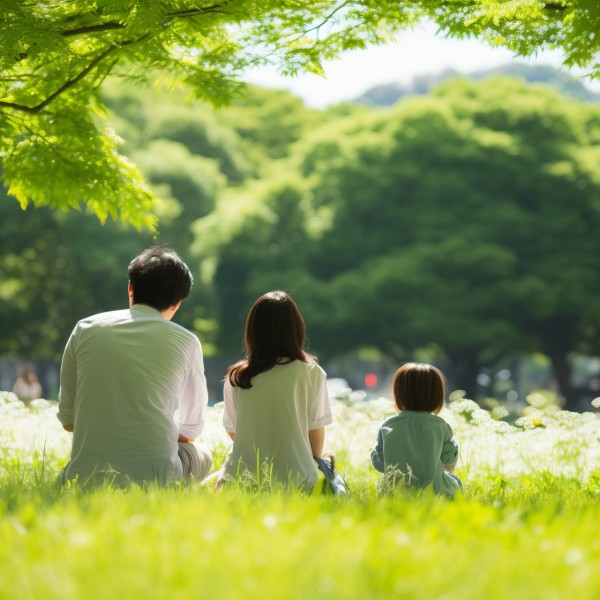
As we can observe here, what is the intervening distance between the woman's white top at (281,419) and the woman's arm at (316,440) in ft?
0.40

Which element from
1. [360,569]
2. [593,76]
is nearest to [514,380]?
[593,76]

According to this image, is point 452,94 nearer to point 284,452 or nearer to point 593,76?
point 593,76

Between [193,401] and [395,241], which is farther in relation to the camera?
[395,241]

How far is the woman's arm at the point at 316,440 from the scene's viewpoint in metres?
5.34

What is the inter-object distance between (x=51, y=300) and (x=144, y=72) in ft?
98.7

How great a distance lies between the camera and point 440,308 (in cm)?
3266

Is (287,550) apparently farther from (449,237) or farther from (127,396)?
(449,237)

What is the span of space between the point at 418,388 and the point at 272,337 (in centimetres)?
99

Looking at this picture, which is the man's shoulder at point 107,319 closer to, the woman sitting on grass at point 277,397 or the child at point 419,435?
the woman sitting on grass at point 277,397

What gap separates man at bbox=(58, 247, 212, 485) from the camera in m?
4.80

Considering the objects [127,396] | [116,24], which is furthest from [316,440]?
[116,24]

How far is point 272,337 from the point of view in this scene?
5.21m

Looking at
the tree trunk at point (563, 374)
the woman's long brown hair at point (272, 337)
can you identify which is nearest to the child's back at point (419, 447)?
the woman's long brown hair at point (272, 337)

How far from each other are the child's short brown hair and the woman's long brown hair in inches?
26.9
